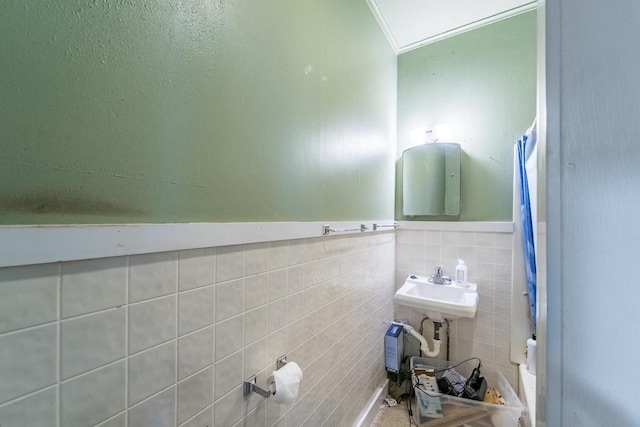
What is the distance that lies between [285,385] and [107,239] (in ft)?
2.16

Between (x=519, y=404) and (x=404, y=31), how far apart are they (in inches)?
103

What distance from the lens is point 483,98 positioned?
1.79 m

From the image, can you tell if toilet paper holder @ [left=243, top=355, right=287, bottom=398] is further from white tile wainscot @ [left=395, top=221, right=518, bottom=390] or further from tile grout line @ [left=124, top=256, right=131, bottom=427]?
white tile wainscot @ [left=395, top=221, right=518, bottom=390]

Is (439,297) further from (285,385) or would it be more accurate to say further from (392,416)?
(285,385)

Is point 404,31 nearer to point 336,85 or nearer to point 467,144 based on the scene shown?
point 467,144

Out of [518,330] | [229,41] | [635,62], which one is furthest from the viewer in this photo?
[518,330]

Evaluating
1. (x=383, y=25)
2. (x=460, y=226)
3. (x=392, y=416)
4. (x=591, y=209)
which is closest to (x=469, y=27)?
(x=383, y=25)

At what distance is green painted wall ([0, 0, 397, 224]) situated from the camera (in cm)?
41

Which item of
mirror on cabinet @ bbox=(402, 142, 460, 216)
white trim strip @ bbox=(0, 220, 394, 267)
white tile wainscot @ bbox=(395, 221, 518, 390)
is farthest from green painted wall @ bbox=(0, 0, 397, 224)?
white tile wainscot @ bbox=(395, 221, 518, 390)

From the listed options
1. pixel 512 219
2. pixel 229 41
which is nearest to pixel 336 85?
pixel 229 41

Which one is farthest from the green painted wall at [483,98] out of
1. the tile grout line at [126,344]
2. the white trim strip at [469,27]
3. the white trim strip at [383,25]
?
the tile grout line at [126,344]

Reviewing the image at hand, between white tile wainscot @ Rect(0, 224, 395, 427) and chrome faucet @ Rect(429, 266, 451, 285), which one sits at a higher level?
white tile wainscot @ Rect(0, 224, 395, 427)

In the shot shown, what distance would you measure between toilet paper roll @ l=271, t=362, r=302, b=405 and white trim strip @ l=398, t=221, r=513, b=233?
1.51 metres

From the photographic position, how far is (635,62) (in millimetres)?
331
